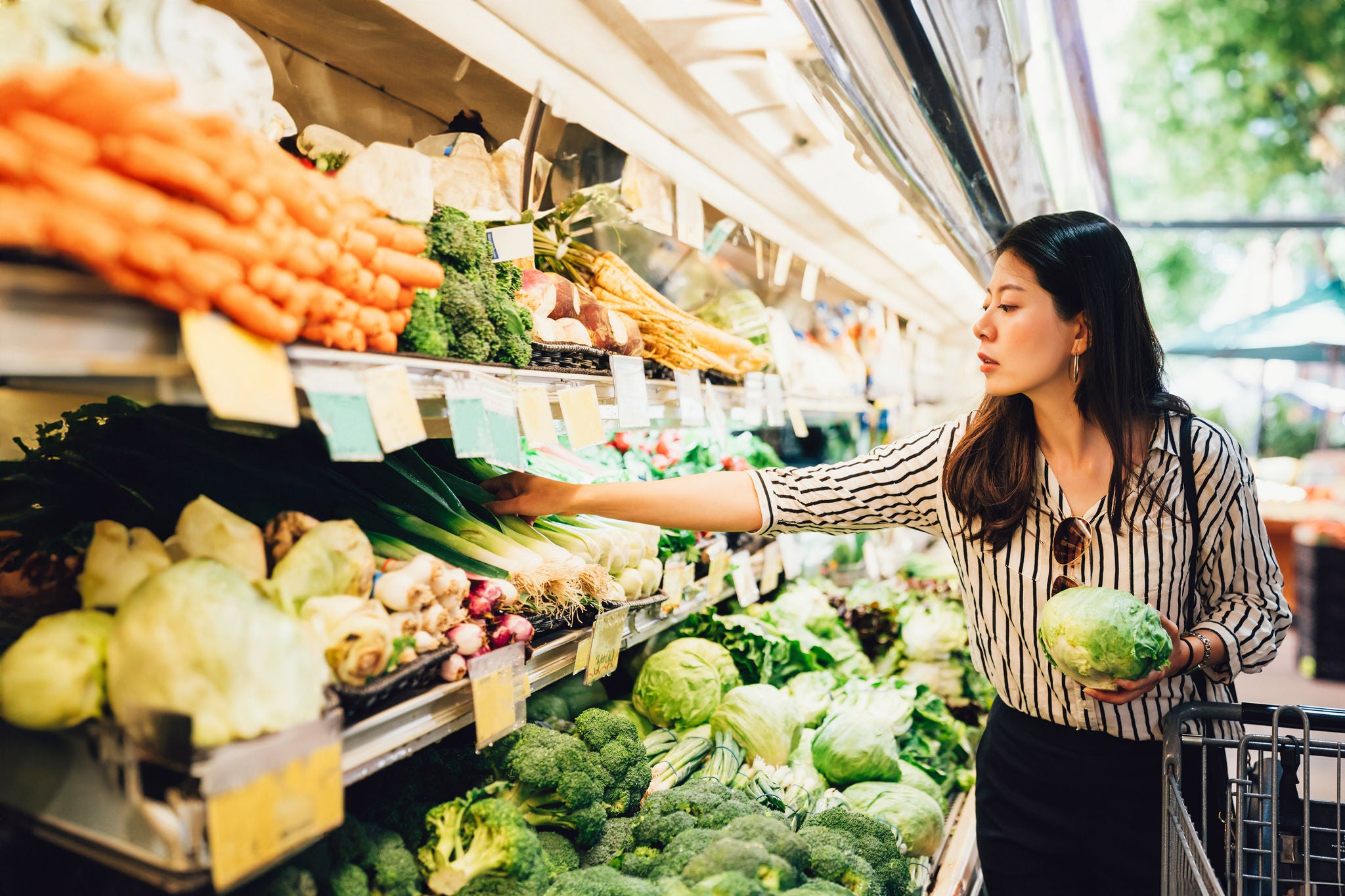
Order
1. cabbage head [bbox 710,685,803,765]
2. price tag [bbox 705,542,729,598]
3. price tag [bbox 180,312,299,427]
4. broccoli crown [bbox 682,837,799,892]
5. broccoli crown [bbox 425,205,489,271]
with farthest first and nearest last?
price tag [bbox 705,542,729,598]
cabbage head [bbox 710,685,803,765]
broccoli crown [bbox 682,837,799,892]
broccoli crown [bbox 425,205,489,271]
price tag [bbox 180,312,299,427]

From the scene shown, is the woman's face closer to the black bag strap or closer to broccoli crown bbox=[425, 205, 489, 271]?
the black bag strap

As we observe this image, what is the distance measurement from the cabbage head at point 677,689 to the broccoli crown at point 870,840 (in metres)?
0.51

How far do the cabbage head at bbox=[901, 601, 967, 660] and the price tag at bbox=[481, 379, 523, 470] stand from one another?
264 centimetres

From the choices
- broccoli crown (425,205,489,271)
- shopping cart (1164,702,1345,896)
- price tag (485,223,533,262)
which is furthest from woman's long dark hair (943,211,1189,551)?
broccoli crown (425,205,489,271)

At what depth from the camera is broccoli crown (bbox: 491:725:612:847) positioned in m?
1.63

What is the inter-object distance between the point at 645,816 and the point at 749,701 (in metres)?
0.74

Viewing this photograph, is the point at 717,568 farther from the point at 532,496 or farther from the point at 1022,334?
the point at 1022,334

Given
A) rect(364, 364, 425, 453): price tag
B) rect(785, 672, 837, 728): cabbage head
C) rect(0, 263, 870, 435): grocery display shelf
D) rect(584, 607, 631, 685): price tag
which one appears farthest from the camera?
rect(785, 672, 837, 728): cabbage head

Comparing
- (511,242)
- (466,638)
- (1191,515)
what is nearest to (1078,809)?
(1191,515)

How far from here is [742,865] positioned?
1.47 metres

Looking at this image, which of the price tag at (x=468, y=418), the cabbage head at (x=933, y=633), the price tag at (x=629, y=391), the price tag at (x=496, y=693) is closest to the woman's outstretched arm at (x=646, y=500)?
the price tag at (x=629, y=391)

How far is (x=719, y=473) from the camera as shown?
2.02m

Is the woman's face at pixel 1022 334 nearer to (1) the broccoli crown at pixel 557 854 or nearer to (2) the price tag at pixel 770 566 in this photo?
(1) the broccoli crown at pixel 557 854

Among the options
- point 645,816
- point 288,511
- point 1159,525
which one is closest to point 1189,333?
point 1159,525
